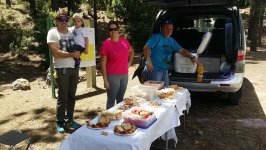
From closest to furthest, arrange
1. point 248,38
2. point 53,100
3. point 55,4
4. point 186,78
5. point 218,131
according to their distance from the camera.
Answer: point 218,131, point 186,78, point 53,100, point 55,4, point 248,38

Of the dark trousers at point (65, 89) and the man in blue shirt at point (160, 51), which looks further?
the man in blue shirt at point (160, 51)

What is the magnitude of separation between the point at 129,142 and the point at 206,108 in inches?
150

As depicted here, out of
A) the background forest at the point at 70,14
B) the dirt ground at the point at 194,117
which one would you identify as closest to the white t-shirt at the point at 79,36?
the dirt ground at the point at 194,117

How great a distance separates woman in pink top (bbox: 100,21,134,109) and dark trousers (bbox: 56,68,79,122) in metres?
0.63

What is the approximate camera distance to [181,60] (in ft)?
18.3

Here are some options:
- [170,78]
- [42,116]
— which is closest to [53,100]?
[42,116]

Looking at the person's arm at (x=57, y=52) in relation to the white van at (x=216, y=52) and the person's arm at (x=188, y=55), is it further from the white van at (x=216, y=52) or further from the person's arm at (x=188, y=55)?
the white van at (x=216, y=52)

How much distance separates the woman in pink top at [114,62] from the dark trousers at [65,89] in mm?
635

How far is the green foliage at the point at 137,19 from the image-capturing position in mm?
15109

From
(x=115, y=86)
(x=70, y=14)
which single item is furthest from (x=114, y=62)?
(x=70, y=14)

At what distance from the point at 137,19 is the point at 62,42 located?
12259 millimetres

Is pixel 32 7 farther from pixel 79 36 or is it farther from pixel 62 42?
pixel 62 42

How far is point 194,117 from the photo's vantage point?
5.54 m

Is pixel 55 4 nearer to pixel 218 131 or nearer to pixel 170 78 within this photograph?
pixel 170 78
